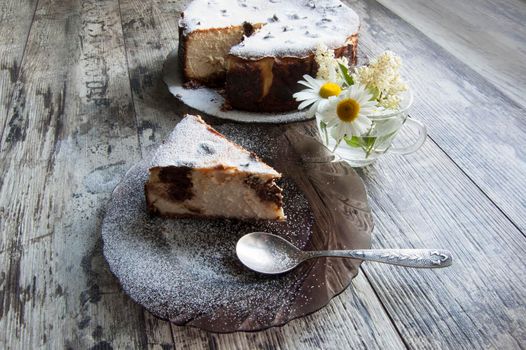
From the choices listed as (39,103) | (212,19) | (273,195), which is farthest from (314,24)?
(39,103)

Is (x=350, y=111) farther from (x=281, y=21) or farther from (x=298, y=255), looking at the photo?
(x=281, y=21)

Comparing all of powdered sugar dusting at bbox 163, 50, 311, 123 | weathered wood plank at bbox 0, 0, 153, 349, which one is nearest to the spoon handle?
weathered wood plank at bbox 0, 0, 153, 349

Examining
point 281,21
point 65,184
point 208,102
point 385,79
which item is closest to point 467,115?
point 385,79

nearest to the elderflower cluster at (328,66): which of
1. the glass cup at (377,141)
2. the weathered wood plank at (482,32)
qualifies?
the glass cup at (377,141)

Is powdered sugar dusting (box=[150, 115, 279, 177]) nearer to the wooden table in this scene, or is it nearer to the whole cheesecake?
the wooden table

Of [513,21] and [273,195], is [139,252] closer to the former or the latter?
[273,195]

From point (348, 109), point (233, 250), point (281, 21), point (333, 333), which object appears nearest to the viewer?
point (333, 333)

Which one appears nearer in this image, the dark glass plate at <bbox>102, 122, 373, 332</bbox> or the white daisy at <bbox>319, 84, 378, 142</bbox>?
the dark glass plate at <bbox>102, 122, 373, 332</bbox>
